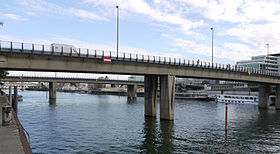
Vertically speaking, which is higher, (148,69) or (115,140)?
(148,69)

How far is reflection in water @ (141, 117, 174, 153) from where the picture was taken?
27.9 metres

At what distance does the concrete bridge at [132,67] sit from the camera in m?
34.6

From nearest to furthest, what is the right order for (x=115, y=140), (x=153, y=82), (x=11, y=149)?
(x=11, y=149), (x=115, y=140), (x=153, y=82)

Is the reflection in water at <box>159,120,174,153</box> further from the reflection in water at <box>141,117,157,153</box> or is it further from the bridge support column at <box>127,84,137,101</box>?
the bridge support column at <box>127,84,137,101</box>

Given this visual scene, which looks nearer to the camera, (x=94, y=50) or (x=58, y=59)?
(x=58, y=59)

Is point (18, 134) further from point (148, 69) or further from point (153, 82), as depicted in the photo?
point (153, 82)

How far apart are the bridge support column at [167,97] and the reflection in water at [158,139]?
387cm

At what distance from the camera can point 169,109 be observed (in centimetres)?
4828

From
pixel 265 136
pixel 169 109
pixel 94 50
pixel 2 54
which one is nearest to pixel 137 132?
pixel 169 109

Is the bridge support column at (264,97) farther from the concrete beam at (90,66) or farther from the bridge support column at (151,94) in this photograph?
the bridge support column at (151,94)

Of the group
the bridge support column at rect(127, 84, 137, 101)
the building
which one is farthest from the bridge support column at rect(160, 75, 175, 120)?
the building

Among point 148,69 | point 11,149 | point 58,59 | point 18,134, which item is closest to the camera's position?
point 11,149

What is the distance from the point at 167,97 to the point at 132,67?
9900 millimetres

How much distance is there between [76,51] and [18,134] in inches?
848
